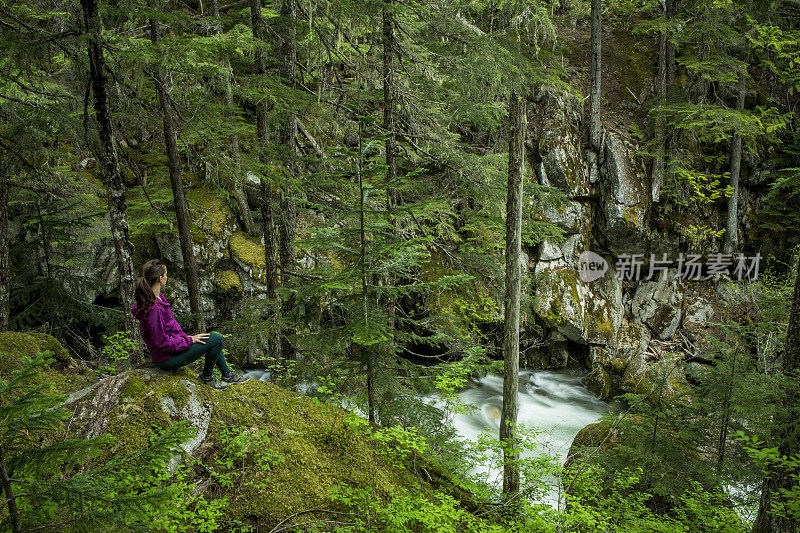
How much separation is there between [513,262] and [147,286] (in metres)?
5.22

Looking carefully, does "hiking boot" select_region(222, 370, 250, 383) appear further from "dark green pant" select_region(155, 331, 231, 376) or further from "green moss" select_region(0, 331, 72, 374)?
"green moss" select_region(0, 331, 72, 374)

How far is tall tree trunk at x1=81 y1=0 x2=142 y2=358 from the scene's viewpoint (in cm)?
508

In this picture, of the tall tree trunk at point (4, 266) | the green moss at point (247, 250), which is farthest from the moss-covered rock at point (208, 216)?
the tall tree trunk at point (4, 266)

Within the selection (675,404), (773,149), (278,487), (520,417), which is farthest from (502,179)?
(773,149)

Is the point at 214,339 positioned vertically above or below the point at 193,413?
above

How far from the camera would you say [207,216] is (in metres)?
11.2

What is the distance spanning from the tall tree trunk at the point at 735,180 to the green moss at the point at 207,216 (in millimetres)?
18682

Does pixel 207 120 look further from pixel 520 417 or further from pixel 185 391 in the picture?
pixel 520 417

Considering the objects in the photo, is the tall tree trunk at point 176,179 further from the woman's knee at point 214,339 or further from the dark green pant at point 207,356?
the woman's knee at point 214,339

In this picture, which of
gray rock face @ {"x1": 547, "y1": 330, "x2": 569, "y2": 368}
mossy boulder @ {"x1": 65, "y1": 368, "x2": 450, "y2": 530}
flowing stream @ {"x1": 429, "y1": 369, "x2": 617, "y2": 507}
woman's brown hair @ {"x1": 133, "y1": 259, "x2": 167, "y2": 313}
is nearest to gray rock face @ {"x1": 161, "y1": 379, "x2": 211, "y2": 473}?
mossy boulder @ {"x1": 65, "y1": 368, "x2": 450, "y2": 530}

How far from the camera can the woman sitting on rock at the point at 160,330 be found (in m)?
3.83

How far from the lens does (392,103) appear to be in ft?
22.7

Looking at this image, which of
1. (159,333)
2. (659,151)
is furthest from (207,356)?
(659,151)

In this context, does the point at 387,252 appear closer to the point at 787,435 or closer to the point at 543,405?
the point at 787,435
